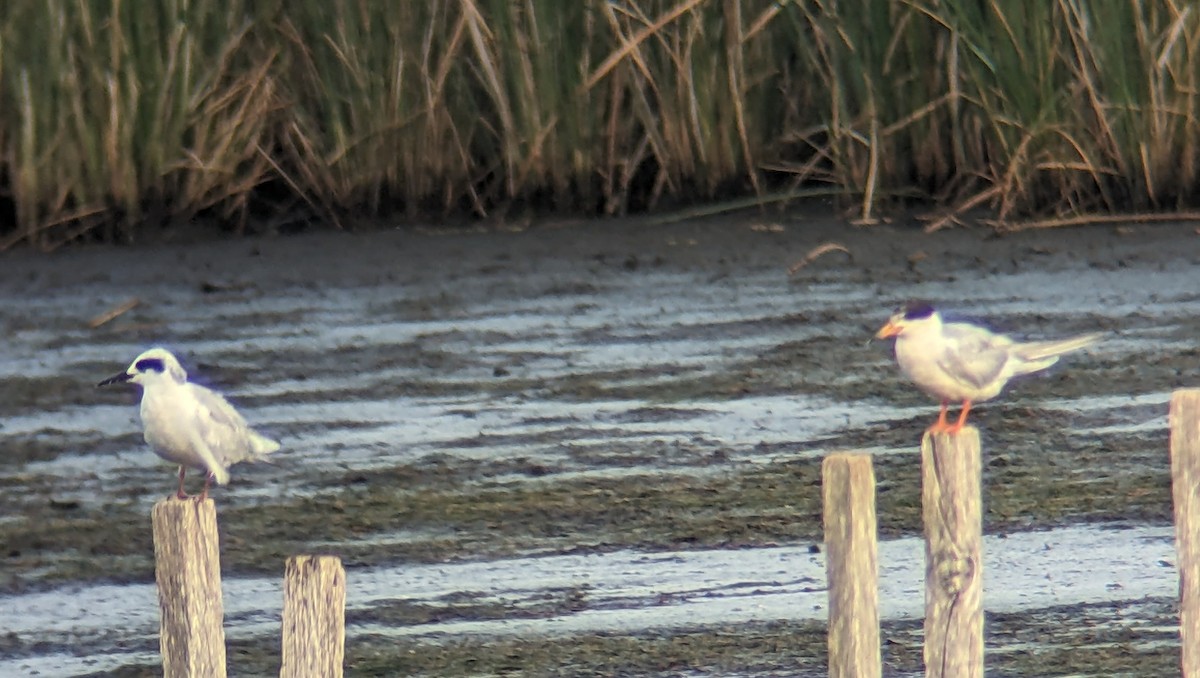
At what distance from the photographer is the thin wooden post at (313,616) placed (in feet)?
12.2

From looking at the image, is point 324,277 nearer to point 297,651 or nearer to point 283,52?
point 283,52

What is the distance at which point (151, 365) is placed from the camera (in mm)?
5016

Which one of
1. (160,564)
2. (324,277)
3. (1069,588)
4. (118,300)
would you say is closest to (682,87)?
(324,277)

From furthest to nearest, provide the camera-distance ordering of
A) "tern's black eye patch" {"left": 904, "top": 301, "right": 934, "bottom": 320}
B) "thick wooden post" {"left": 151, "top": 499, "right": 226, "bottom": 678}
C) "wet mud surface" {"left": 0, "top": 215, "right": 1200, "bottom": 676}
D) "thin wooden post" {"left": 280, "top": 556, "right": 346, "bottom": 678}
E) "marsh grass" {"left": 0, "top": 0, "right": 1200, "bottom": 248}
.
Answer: "marsh grass" {"left": 0, "top": 0, "right": 1200, "bottom": 248} → "wet mud surface" {"left": 0, "top": 215, "right": 1200, "bottom": 676} → "tern's black eye patch" {"left": 904, "top": 301, "right": 934, "bottom": 320} → "thick wooden post" {"left": 151, "top": 499, "right": 226, "bottom": 678} → "thin wooden post" {"left": 280, "top": 556, "right": 346, "bottom": 678}

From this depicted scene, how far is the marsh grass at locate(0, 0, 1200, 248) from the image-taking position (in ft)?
33.5

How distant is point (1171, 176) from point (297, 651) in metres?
7.20

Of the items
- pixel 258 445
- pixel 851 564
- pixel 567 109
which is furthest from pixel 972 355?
pixel 567 109

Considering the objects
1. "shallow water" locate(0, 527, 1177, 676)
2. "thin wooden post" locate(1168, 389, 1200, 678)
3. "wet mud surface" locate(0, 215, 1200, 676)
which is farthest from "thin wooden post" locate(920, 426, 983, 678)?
"shallow water" locate(0, 527, 1177, 676)

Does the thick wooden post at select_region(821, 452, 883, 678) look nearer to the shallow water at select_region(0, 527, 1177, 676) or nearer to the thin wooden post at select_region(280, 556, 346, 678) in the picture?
the thin wooden post at select_region(280, 556, 346, 678)

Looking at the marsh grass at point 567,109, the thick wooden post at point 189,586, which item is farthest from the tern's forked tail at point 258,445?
the marsh grass at point 567,109

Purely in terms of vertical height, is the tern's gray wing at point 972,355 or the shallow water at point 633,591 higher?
the tern's gray wing at point 972,355

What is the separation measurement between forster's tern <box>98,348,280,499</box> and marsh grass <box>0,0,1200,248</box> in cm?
551

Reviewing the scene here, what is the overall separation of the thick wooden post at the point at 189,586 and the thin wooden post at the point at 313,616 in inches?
6.9

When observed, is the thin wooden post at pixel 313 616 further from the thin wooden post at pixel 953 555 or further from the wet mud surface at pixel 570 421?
the wet mud surface at pixel 570 421
